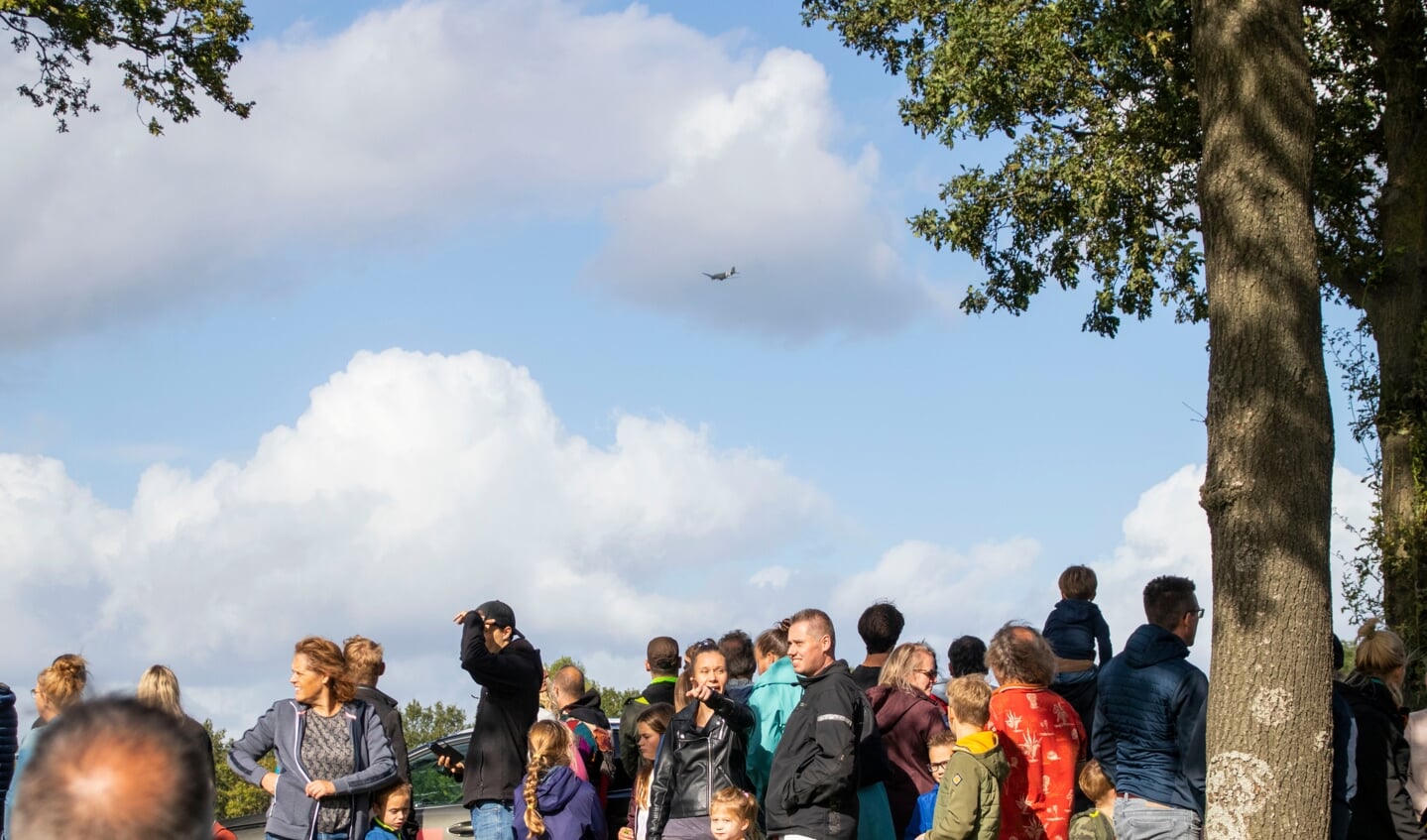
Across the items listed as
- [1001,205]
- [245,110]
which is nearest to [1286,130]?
[1001,205]

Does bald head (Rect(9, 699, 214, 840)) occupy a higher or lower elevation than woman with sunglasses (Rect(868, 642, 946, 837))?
lower

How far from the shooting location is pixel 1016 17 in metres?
14.6

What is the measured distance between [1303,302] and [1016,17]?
28.9 ft

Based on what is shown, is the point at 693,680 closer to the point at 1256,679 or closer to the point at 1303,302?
the point at 1256,679

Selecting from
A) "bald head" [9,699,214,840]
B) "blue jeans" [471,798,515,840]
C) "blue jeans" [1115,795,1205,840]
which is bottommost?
"bald head" [9,699,214,840]

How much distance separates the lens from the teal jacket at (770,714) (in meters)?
7.87

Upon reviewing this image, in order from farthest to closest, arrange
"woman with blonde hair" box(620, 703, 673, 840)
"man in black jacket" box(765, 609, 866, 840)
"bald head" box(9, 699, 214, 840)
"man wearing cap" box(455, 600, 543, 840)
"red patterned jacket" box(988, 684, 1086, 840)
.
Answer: "man wearing cap" box(455, 600, 543, 840)
"woman with blonde hair" box(620, 703, 673, 840)
"red patterned jacket" box(988, 684, 1086, 840)
"man in black jacket" box(765, 609, 866, 840)
"bald head" box(9, 699, 214, 840)

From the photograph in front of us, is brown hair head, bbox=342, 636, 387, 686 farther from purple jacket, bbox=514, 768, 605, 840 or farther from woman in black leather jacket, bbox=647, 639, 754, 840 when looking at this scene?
woman in black leather jacket, bbox=647, 639, 754, 840

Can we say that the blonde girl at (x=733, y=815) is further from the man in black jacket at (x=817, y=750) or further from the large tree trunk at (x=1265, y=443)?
the large tree trunk at (x=1265, y=443)

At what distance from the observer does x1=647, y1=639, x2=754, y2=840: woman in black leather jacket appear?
24.8 feet

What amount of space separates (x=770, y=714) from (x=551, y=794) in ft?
5.30

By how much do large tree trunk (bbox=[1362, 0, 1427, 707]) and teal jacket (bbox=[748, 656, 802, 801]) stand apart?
7127 mm

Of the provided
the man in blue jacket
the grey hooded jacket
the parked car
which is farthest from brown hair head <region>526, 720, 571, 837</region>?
the man in blue jacket

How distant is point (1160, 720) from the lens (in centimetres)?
695
